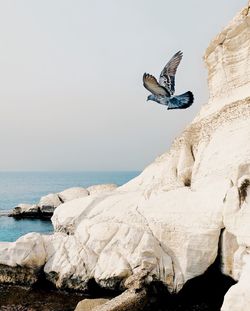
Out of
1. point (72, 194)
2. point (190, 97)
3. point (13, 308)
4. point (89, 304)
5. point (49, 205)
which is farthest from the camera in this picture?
point (72, 194)

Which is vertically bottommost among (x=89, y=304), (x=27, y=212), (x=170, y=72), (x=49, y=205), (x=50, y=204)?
(x=27, y=212)

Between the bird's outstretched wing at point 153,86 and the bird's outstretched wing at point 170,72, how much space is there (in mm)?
366

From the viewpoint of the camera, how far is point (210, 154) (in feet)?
58.0

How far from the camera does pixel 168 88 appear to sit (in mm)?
12227

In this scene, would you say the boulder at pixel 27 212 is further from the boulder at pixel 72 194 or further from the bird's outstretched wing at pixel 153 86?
the bird's outstretched wing at pixel 153 86

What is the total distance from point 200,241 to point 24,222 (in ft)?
94.2

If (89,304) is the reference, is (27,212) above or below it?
below

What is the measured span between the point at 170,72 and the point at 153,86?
109 centimetres

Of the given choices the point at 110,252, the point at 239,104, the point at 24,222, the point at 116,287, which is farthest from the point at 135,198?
the point at 24,222

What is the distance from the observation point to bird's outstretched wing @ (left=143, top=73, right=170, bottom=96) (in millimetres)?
11709

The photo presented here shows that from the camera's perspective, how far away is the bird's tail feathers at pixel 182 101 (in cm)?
1187

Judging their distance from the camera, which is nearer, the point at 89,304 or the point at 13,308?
the point at 89,304

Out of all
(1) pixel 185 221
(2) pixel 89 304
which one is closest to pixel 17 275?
(2) pixel 89 304

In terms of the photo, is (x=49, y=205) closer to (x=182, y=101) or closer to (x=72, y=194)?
(x=72, y=194)
